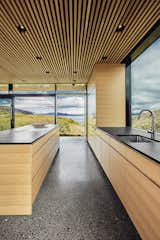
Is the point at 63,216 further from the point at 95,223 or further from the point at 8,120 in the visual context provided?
the point at 8,120

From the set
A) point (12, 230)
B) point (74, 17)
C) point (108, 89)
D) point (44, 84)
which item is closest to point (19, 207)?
point (12, 230)

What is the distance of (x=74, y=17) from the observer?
8.52 feet

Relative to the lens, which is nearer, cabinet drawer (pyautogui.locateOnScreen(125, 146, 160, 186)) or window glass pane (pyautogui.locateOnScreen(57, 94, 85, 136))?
cabinet drawer (pyautogui.locateOnScreen(125, 146, 160, 186))

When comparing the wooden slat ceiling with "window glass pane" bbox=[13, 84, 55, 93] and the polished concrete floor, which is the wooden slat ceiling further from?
"window glass pane" bbox=[13, 84, 55, 93]

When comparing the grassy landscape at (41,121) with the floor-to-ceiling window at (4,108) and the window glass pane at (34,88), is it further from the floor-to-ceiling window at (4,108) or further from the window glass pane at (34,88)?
the window glass pane at (34,88)

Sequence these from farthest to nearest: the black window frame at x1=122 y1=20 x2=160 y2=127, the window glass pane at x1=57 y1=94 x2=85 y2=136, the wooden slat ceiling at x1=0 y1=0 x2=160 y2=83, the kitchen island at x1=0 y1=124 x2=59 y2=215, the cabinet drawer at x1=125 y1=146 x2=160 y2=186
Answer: the window glass pane at x1=57 y1=94 x2=85 y2=136 → the black window frame at x1=122 y1=20 x2=160 y2=127 → the wooden slat ceiling at x1=0 y1=0 x2=160 y2=83 → the kitchen island at x1=0 y1=124 x2=59 y2=215 → the cabinet drawer at x1=125 y1=146 x2=160 y2=186

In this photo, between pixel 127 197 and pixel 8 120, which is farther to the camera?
pixel 8 120

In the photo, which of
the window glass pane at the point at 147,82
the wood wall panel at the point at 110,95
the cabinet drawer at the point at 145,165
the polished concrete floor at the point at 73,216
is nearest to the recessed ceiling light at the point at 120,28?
the window glass pane at the point at 147,82

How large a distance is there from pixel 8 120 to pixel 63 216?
725cm

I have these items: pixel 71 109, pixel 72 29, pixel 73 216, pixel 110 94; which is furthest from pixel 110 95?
pixel 71 109

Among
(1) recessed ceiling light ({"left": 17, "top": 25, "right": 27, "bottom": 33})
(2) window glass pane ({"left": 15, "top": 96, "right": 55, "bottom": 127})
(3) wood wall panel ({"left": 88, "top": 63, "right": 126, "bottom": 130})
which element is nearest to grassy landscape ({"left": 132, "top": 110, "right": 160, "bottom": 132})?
(3) wood wall panel ({"left": 88, "top": 63, "right": 126, "bottom": 130})

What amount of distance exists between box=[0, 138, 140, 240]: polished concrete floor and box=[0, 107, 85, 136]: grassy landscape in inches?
216

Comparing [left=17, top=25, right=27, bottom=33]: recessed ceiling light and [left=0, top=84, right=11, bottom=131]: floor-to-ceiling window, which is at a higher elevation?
[left=17, top=25, right=27, bottom=33]: recessed ceiling light

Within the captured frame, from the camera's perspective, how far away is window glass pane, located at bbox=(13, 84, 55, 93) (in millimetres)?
8069
